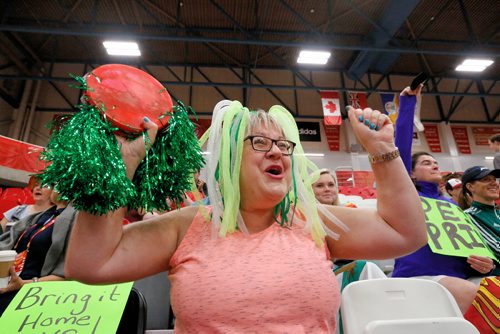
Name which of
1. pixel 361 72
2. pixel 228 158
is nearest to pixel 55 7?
pixel 361 72

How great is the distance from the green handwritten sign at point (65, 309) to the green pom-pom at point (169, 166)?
0.81 metres

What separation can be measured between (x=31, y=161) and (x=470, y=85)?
38.7ft

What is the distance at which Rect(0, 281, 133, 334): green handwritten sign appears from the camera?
1256 mm

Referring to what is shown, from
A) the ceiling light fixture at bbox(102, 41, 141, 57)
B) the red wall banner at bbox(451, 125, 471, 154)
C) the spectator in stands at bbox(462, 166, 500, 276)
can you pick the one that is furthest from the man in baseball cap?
the red wall banner at bbox(451, 125, 471, 154)

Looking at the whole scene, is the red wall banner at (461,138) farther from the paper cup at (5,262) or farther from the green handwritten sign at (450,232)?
the paper cup at (5,262)

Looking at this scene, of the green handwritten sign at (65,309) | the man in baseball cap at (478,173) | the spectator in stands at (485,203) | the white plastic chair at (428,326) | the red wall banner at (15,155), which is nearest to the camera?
the white plastic chair at (428,326)

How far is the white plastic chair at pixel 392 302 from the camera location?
1.29 m

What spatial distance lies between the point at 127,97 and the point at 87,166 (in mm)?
223

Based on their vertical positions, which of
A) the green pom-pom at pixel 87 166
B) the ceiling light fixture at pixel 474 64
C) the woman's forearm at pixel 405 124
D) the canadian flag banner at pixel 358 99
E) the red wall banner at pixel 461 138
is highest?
the ceiling light fixture at pixel 474 64

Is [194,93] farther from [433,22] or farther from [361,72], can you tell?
[433,22]

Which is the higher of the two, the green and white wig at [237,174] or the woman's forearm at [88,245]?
the green and white wig at [237,174]

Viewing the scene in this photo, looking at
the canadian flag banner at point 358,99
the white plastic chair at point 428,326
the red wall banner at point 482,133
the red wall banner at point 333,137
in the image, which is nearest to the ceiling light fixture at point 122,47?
the canadian flag banner at point 358,99

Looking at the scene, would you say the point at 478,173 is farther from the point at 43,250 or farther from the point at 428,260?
the point at 43,250

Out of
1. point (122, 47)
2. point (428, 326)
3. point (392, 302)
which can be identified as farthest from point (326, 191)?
point (122, 47)
